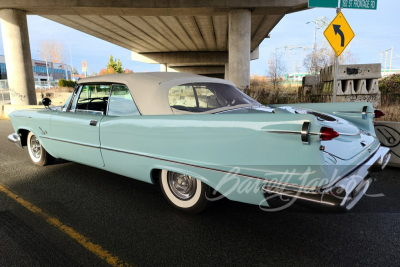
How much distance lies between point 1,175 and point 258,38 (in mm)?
30762

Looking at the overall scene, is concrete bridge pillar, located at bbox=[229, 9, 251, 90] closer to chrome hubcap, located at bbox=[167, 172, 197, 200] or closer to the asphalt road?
the asphalt road

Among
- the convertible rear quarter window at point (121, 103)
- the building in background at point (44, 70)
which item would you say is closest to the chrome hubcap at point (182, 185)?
the convertible rear quarter window at point (121, 103)

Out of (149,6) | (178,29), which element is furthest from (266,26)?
(149,6)

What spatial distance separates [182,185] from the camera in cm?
302

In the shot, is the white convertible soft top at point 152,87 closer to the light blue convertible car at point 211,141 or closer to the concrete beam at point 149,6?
the light blue convertible car at point 211,141

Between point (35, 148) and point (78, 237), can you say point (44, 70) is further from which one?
point (78, 237)

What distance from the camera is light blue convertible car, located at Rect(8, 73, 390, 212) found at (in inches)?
81.6

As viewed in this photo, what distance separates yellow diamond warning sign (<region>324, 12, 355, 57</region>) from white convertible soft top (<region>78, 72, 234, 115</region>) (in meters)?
5.37

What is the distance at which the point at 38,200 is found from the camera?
Result: 349cm

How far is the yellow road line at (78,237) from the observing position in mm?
2264

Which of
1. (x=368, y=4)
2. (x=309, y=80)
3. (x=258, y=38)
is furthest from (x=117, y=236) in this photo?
(x=258, y=38)

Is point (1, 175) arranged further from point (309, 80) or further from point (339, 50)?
point (309, 80)

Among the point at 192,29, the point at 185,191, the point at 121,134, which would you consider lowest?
the point at 185,191

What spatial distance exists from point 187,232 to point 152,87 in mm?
1650
